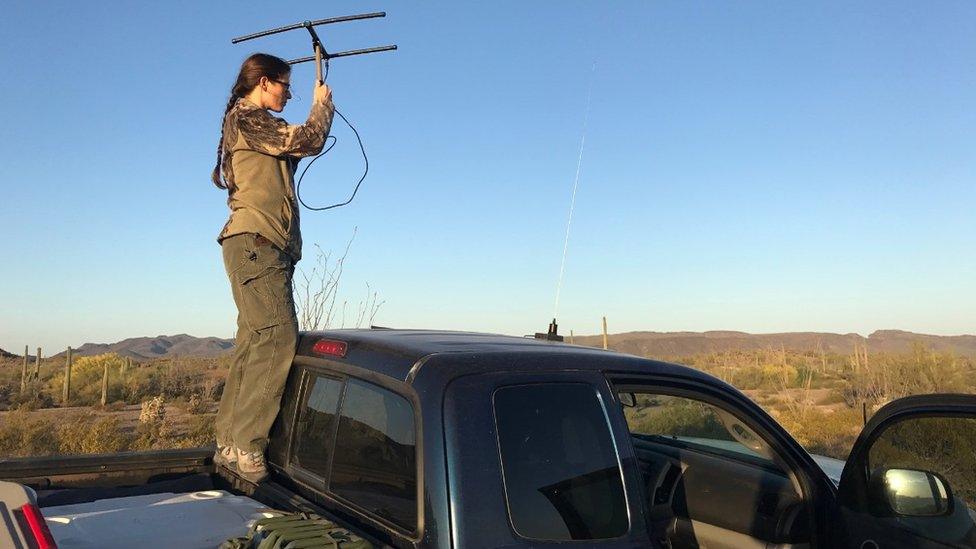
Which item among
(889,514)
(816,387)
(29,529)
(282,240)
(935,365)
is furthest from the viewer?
(816,387)

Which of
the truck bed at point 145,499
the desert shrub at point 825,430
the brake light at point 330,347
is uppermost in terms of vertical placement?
the brake light at point 330,347

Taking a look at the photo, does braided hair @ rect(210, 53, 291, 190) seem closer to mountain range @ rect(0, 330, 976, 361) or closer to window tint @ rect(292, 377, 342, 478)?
window tint @ rect(292, 377, 342, 478)

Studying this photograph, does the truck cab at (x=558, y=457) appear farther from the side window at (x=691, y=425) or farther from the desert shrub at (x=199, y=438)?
the desert shrub at (x=199, y=438)

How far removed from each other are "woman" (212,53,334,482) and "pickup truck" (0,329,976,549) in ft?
0.32

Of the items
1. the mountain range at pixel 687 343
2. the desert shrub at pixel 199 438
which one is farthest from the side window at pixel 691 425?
the mountain range at pixel 687 343

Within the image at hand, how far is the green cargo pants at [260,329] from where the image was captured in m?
3.04

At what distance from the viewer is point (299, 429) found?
2973mm

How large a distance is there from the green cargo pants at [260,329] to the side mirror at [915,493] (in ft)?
7.21

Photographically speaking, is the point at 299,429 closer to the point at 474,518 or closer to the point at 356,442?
the point at 356,442

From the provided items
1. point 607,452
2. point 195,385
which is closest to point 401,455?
point 607,452

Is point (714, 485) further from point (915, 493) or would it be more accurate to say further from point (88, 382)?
point (88, 382)

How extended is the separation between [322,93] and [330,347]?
114 cm

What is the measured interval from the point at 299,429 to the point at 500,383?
3.42ft

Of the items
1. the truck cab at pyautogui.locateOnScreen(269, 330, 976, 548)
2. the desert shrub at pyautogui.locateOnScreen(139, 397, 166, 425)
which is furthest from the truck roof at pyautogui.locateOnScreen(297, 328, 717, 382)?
the desert shrub at pyautogui.locateOnScreen(139, 397, 166, 425)
